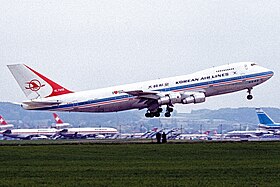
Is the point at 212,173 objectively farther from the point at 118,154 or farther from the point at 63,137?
the point at 63,137

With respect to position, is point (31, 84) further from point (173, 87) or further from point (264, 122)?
point (264, 122)

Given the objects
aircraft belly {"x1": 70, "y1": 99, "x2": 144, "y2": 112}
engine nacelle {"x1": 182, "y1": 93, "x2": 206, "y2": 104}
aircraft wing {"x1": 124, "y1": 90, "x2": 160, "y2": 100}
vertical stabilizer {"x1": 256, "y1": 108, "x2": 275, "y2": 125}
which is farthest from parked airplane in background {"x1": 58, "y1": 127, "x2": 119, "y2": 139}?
engine nacelle {"x1": 182, "y1": 93, "x2": 206, "y2": 104}

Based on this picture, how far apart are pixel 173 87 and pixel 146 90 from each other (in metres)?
3.26

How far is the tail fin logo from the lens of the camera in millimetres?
A: 92312

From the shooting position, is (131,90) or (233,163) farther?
(131,90)

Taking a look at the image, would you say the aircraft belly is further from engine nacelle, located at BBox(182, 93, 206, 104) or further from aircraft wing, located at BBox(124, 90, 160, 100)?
engine nacelle, located at BBox(182, 93, 206, 104)

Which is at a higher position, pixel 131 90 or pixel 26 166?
pixel 131 90

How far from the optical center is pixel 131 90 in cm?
9200

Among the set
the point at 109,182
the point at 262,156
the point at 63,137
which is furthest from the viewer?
the point at 63,137

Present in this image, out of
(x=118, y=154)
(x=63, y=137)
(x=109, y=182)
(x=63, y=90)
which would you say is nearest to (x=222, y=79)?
(x=63, y=90)

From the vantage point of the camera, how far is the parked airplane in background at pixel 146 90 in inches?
3565

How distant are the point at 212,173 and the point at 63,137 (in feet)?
455

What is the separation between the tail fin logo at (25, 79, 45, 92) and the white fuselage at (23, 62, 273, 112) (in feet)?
5.57

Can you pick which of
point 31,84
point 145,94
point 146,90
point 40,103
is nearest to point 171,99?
point 145,94
